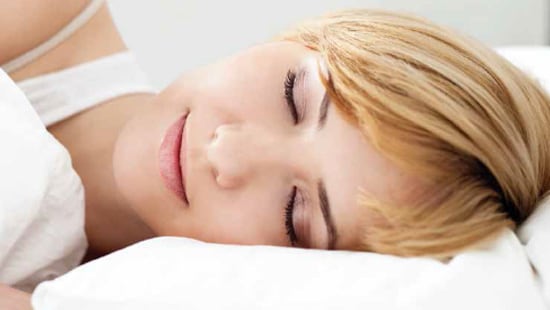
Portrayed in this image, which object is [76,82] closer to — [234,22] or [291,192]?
[291,192]

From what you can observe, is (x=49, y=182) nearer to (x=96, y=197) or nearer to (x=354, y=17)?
(x=96, y=197)

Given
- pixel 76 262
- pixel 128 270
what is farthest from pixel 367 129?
pixel 76 262

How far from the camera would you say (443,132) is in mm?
877

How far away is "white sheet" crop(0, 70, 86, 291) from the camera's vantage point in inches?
34.1

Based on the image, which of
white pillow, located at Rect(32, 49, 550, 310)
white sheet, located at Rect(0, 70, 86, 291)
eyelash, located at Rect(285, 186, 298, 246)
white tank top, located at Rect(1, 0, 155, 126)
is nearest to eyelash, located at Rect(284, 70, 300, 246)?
eyelash, located at Rect(285, 186, 298, 246)

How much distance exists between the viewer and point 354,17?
106 cm

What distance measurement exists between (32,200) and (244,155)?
0.24m

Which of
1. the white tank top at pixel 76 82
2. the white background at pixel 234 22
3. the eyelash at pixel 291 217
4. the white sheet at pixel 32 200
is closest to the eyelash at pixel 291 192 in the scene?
the eyelash at pixel 291 217

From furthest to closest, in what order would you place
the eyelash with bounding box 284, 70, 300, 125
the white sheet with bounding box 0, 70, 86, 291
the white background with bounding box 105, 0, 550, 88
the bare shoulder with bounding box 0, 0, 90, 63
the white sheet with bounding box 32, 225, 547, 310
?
1. the white background with bounding box 105, 0, 550, 88
2. the bare shoulder with bounding box 0, 0, 90, 63
3. the eyelash with bounding box 284, 70, 300, 125
4. the white sheet with bounding box 0, 70, 86, 291
5. the white sheet with bounding box 32, 225, 547, 310

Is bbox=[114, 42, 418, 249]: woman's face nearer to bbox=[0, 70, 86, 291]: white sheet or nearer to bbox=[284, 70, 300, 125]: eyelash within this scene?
bbox=[284, 70, 300, 125]: eyelash

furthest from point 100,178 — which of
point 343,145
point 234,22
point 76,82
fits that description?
point 234,22

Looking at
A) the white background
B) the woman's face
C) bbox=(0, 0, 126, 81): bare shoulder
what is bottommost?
the white background

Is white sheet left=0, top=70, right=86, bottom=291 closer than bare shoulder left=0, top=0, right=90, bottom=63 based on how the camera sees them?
Yes

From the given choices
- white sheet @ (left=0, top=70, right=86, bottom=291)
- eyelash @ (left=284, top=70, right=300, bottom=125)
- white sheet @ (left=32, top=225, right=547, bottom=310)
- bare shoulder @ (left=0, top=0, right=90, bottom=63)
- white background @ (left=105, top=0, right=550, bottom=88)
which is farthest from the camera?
white background @ (left=105, top=0, right=550, bottom=88)
